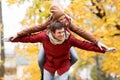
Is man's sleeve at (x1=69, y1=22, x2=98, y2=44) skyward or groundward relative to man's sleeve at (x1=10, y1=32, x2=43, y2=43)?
skyward

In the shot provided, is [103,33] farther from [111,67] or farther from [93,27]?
[111,67]

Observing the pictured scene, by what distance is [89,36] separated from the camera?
3.77 metres

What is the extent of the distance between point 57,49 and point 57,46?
4cm

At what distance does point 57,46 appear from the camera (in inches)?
146

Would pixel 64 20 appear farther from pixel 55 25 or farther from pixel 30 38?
pixel 30 38

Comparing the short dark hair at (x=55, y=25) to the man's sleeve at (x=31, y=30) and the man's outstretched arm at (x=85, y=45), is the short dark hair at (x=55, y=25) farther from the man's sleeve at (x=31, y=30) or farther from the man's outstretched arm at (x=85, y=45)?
the man's outstretched arm at (x=85, y=45)

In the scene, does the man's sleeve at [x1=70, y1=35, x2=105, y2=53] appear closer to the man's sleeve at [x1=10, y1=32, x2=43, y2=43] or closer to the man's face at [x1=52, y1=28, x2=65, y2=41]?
the man's face at [x1=52, y1=28, x2=65, y2=41]

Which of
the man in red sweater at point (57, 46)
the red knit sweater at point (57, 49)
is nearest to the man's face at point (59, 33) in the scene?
the man in red sweater at point (57, 46)

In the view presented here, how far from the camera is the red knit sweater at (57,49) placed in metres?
3.71

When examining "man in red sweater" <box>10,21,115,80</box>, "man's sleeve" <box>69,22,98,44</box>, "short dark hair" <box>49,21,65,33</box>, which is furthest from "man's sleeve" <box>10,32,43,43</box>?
"man's sleeve" <box>69,22,98,44</box>

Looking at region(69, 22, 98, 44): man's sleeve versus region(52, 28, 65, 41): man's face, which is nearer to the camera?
region(52, 28, 65, 41): man's face

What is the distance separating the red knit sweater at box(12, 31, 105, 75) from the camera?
146 inches

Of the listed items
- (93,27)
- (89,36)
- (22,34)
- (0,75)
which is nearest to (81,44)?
(89,36)

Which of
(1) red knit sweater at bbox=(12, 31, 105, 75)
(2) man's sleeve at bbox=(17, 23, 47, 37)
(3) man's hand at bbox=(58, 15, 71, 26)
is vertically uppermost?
(3) man's hand at bbox=(58, 15, 71, 26)
